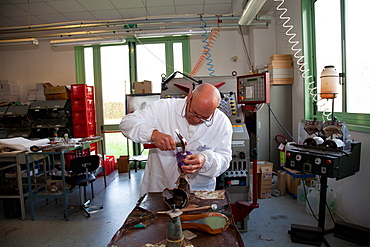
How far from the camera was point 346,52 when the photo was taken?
277 cm

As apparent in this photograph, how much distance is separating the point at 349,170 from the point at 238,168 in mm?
1024

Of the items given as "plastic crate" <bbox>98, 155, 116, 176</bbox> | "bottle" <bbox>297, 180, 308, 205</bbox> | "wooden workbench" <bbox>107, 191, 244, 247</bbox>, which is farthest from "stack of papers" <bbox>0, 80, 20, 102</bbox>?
"bottle" <bbox>297, 180, 308, 205</bbox>

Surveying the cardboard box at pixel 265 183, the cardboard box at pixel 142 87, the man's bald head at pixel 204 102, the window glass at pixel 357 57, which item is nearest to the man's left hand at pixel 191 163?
the man's bald head at pixel 204 102

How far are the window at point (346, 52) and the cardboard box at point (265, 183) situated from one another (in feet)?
3.54

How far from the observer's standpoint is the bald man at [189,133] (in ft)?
5.01

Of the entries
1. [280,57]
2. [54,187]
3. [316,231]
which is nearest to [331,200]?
[316,231]

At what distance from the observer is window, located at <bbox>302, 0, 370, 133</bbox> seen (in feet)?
8.39

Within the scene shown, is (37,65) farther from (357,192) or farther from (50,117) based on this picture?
(357,192)

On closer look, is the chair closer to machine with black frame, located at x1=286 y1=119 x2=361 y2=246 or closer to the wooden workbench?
the wooden workbench

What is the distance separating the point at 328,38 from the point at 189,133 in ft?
8.75

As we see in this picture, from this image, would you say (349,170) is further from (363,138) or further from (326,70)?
(326,70)

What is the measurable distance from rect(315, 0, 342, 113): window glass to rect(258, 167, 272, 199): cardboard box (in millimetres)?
1156

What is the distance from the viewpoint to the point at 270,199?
3561mm

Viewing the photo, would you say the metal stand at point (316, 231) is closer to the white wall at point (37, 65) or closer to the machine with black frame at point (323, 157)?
the machine with black frame at point (323, 157)
